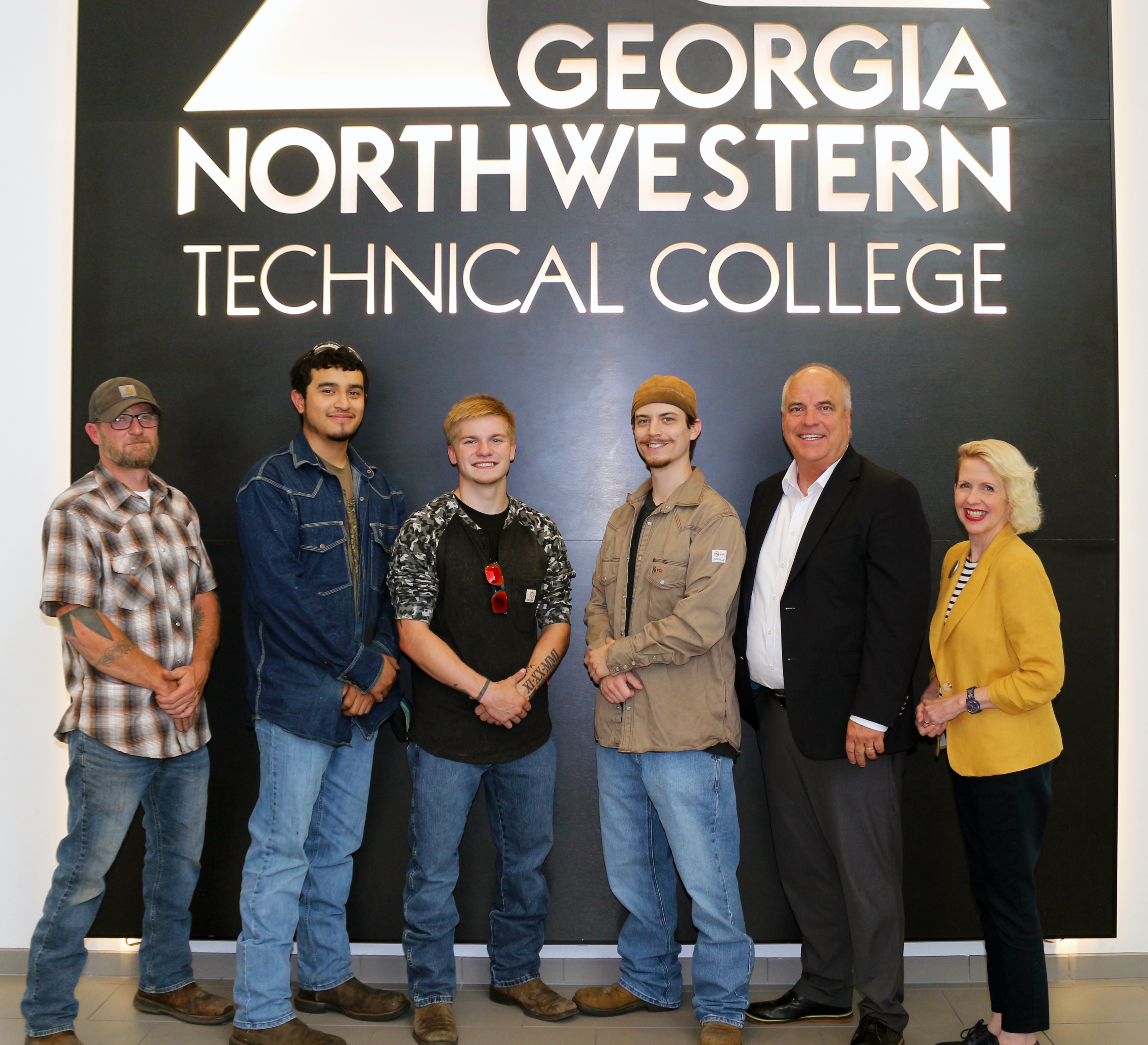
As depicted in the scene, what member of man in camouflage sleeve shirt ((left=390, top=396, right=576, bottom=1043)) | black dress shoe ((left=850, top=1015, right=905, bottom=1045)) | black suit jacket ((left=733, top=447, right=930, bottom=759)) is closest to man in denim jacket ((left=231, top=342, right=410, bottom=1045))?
man in camouflage sleeve shirt ((left=390, top=396, right=576, bottom=1043))

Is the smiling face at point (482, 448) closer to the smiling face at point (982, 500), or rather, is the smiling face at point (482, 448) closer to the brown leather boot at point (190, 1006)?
the smiling face at point (982, 500)

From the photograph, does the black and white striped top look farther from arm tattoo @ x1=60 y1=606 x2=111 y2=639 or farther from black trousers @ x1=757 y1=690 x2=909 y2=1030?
arm tattoo @ x1=60 y1=606 x2=111 y2=639

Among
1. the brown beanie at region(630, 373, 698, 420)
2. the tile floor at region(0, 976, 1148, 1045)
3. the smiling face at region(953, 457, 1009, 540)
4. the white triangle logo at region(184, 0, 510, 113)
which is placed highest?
the white triangle logo at region(184, 0, 510, 113)

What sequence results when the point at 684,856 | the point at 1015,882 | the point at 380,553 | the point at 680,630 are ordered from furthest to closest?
the point at 380,553 → the point at 684,856 → the point at 680,630 → the point at 1015,882

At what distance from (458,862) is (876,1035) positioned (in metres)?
1.41

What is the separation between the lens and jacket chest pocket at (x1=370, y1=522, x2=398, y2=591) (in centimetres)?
295

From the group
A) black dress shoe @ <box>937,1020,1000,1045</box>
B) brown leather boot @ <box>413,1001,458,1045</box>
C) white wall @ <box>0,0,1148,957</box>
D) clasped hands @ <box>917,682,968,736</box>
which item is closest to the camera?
clasped hands @ <box>917,682,968,736</box>

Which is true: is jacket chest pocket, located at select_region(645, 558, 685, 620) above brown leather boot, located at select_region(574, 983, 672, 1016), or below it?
above

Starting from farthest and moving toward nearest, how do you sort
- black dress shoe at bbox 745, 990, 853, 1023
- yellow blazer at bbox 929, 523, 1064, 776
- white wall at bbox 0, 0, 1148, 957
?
1. white wall at bbox 0, 0, 1148, 957
2. black dress shoe at bbox 745, 990, 853, 1023
3. yellow blazer at bbox 929, 523, 1064, 776

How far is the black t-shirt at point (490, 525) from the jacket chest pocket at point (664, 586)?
506mm

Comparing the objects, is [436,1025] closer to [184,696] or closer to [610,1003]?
[610,1003]

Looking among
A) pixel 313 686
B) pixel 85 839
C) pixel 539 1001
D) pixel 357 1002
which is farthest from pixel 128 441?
pixel 539 1001

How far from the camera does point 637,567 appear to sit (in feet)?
9.43

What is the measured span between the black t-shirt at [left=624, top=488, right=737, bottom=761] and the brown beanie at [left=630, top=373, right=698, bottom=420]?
0.30 meters
